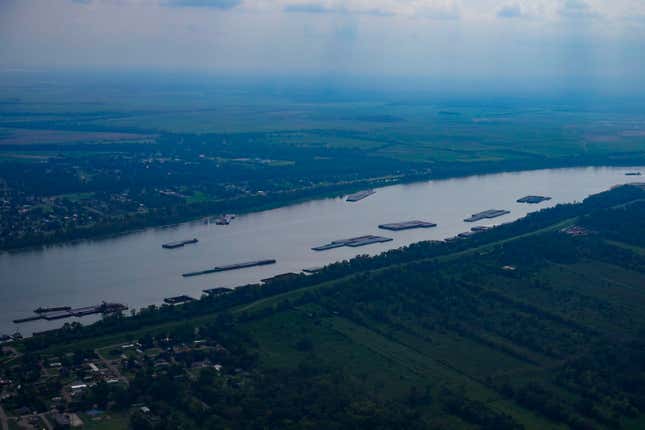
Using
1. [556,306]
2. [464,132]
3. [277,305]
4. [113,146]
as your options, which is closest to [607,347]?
[556,306]

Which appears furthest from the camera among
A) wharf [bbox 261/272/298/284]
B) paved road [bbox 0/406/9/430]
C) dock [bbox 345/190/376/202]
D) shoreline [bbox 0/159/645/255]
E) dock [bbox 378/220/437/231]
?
dock [bbox 345/190/376/202]

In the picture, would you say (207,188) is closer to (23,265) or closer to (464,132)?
(23,265)

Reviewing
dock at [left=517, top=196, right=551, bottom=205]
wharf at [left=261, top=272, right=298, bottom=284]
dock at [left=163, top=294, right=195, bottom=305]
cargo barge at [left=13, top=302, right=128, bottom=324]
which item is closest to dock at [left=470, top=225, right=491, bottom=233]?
dock at [left=517, top=196, right=551, bottom=205]

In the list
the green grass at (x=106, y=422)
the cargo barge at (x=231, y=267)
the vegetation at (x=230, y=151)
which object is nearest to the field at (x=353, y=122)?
the vegetation at (x=230, y=151)

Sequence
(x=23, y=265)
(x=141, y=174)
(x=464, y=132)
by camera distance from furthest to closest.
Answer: (x=464, y=132) < (x=141, y=174) < (x=23, y=265)

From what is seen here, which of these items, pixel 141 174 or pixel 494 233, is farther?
pixel 141 174

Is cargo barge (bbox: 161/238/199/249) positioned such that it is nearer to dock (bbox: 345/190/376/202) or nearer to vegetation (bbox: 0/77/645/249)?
vegetation (bbox: 0/77/645/249)
